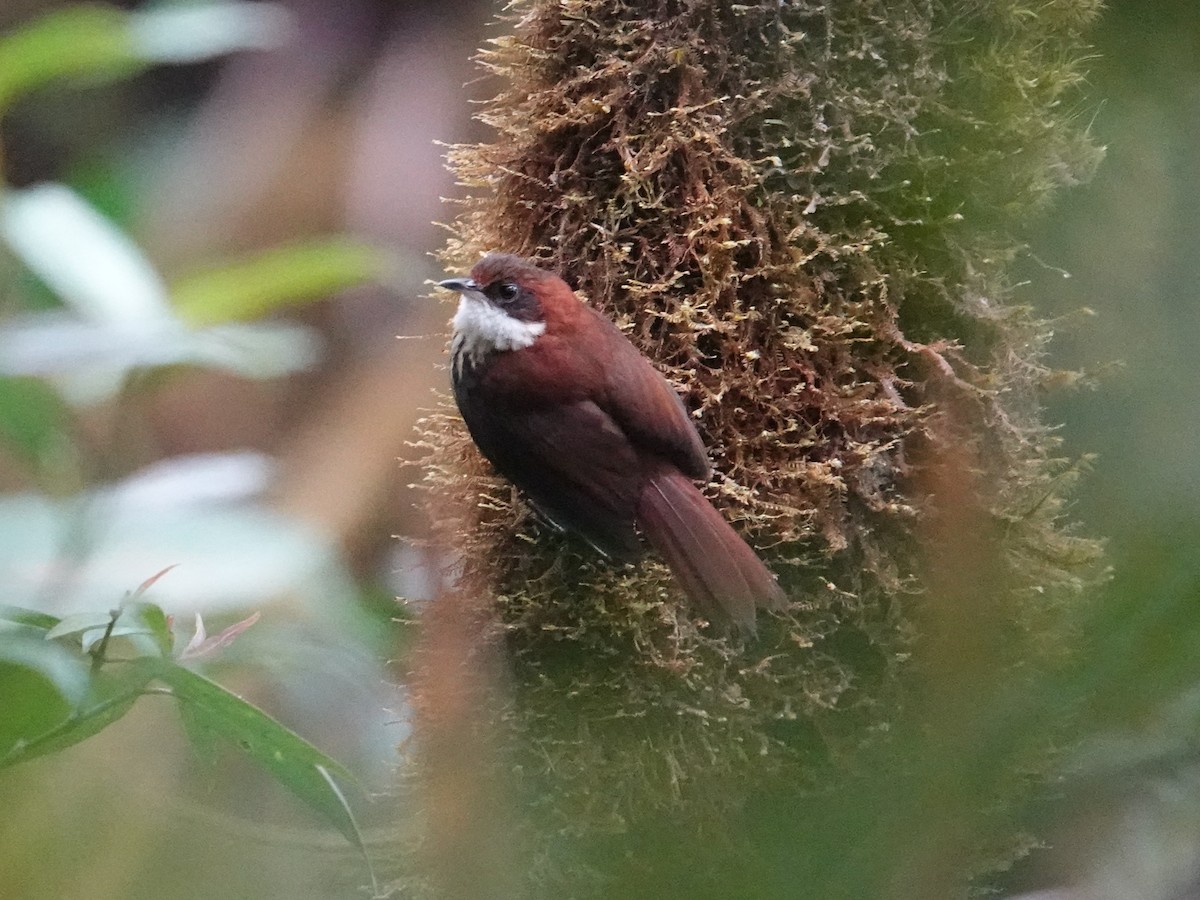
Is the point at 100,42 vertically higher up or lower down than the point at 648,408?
higher up

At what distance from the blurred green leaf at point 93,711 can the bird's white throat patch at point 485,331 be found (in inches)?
30.6

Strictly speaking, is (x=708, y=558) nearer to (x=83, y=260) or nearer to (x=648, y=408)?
(x=648, y=408)

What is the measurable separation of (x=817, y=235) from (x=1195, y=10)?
105 cm

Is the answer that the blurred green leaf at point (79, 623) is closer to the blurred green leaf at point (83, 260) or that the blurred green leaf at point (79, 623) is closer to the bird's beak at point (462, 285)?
the blurred green leaf at point (83, 260)

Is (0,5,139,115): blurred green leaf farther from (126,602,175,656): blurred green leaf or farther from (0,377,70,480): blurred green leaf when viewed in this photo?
(126,602,175,656): blurred green leaf

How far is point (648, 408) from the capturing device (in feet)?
4.49

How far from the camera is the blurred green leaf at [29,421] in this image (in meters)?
1.19

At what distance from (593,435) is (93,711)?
82 centimetres

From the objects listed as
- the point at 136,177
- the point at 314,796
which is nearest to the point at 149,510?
the point at 314,796

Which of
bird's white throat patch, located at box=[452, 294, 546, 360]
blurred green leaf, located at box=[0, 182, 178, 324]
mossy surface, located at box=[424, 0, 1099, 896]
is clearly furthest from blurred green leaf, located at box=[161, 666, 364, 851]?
bird's white throat patch, located at box=[452, 294, 546, 360]

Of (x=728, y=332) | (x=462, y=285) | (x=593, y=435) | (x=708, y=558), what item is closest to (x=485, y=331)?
(x=462, y=285)

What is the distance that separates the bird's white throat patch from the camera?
1.49 m

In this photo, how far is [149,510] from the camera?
1.39m

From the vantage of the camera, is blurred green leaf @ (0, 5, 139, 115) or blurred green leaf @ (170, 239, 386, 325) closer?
blurred green leaf @ (0, 5, 139, 115)
